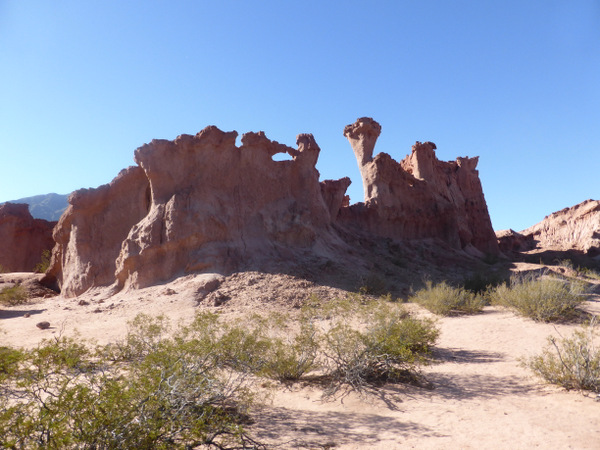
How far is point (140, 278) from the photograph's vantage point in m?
15.3

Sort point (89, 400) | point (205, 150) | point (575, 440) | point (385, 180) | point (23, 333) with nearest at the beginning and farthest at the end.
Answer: point (89, 400) → point (575, 440) → point (23, 333) → point (205, 150) → point (385, 180)

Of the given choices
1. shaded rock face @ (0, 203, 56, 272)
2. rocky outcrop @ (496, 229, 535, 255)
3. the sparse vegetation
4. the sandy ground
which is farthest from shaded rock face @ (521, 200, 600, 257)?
shaded rock face @ (0, 203, 56, 272)

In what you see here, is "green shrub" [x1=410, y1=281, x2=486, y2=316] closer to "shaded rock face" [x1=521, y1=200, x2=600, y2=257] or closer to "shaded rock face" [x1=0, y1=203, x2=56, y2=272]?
"shaded rock face" [x1=0, y1=203, x2=56, y2=272]

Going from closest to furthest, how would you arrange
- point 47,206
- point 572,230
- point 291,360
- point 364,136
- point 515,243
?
1. point 291,360
2. point 364,136
3. point 515,243
4. point 572,230
5. point 47,206

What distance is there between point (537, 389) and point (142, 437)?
572cm

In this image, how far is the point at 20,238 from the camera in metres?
26.5

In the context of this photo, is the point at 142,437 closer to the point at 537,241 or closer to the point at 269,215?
the point at 269,215

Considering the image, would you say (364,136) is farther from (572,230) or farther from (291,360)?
(572,230)

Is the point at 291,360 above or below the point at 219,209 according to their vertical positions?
below

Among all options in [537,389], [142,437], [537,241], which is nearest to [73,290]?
[142,437]

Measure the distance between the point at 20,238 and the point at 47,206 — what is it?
11698 cm

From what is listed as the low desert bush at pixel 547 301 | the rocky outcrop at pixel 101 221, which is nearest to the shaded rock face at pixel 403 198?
the rocky outcrop at pixel 101 221

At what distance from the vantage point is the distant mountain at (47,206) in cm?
11219

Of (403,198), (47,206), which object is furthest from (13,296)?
(47,206)
